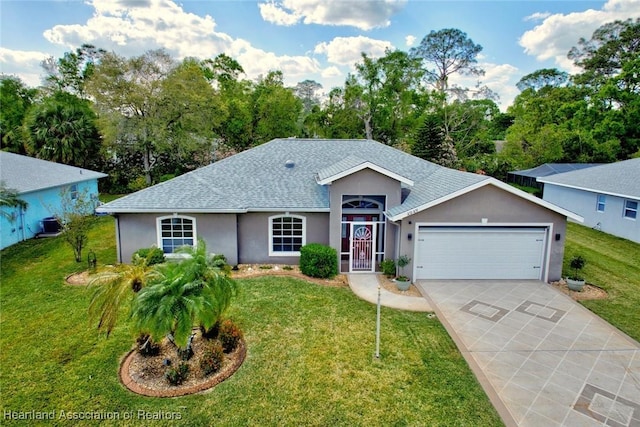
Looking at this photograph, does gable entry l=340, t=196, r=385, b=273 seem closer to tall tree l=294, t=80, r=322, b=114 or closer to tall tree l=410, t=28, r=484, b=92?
tall tree l=410, t=28, r=484, b=92

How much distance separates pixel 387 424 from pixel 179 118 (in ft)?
101

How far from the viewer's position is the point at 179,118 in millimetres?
31359

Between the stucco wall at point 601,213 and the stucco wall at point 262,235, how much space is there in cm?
1632

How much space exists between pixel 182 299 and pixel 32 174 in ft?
62.6

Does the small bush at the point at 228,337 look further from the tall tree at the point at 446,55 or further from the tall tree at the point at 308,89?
the tall tree at the point at 308,89

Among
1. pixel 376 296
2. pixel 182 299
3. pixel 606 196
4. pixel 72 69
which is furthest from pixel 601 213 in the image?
pixel 72 69

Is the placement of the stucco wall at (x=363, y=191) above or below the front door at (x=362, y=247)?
above

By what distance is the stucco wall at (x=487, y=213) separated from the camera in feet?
41.3

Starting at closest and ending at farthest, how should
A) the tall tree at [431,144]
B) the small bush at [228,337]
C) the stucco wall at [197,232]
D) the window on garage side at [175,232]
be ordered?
the small bush at [228,337], the stucco wall at [197,232], the window on garage side at [175,232], the tall tree at [431,144]

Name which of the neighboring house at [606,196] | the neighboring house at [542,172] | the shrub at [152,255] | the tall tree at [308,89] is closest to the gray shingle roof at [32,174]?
the shrub at [152,255]

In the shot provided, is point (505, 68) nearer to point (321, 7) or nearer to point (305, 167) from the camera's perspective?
point (321, 7)

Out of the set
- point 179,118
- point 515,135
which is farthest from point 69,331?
point 515,135

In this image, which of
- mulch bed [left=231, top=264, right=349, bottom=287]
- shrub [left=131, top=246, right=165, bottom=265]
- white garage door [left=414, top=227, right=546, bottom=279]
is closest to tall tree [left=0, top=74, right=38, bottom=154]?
shrub [left=131, top=246, right=165, bottom=265]

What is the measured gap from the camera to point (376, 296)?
11.9m
